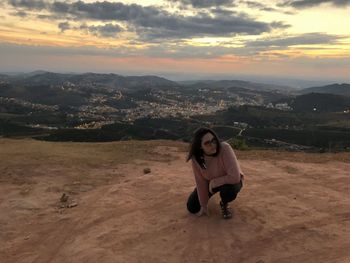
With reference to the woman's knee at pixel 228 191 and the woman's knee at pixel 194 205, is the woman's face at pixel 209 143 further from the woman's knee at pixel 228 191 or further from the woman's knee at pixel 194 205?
the woman's knee at pixel 194 205

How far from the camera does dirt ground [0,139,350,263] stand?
7375mm

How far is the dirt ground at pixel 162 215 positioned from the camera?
7375mm

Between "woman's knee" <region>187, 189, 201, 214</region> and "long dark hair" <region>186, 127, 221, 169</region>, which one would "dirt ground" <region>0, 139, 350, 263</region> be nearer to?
"woman's knee" <region>187, 189, 201, 214</region>

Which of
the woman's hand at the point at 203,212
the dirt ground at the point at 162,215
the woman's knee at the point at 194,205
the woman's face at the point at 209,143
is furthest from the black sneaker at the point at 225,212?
the woman's face at the point at 209,143

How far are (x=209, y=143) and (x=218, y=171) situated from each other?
0.67 meters

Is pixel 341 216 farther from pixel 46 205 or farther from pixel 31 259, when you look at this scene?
pixel 46 205

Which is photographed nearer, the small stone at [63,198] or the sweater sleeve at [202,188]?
the sweater sleeve at [202,188]

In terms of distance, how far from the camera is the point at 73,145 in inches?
841

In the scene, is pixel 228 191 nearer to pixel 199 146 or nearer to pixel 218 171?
pixel 218 171

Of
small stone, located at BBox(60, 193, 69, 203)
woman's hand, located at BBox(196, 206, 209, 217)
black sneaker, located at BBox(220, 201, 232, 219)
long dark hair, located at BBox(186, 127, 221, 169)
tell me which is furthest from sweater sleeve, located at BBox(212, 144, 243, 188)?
small stone, located at BBox(60, 193, 69, 203)

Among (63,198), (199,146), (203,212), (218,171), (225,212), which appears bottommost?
(63,198)

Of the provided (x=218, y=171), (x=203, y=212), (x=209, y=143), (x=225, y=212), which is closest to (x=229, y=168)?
(x=218, y=171)

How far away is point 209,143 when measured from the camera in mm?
8445

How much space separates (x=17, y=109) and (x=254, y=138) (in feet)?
370
